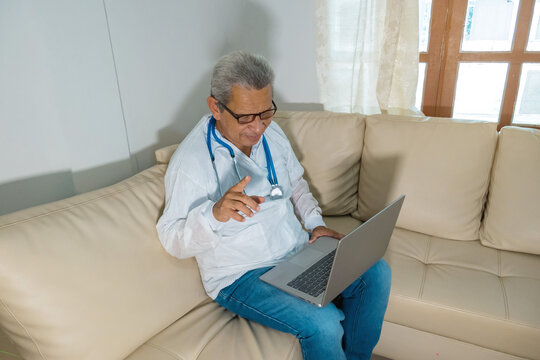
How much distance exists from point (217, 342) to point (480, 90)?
2025 mm

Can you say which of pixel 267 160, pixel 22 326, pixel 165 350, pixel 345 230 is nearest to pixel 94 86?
pixel 267 160

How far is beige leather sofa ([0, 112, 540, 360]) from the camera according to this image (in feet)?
3.14

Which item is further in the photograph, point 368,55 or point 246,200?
point 368,55

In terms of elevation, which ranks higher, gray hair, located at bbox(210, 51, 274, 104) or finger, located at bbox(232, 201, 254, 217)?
gray hair, located at bbox(210, 51, 274, 104)

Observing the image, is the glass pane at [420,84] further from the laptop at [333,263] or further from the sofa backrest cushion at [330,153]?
the laptop at [333,263]

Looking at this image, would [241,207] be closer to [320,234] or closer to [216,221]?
[216,221]

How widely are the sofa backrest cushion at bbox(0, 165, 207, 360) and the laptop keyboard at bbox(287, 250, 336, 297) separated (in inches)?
15.5

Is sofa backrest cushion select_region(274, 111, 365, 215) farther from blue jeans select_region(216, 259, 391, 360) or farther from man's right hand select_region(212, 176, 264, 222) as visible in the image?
man's right hand select_region(212, 176, 264, 222)

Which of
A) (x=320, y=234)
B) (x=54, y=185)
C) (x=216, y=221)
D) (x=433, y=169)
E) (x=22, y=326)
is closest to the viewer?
(x=22, y=326)

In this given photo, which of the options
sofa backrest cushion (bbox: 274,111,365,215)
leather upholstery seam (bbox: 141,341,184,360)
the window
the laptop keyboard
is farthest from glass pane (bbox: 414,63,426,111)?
leather upholstery seam (bbox: 141,341,184,360)

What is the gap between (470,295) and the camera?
1312 mm

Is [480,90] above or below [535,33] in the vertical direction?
below

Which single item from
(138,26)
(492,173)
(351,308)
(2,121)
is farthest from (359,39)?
(2,121)

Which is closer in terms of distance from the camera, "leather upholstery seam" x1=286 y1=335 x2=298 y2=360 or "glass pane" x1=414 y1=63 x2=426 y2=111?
"leather upholstery seam" x1=286 y1=335 x2=298 y2=360
